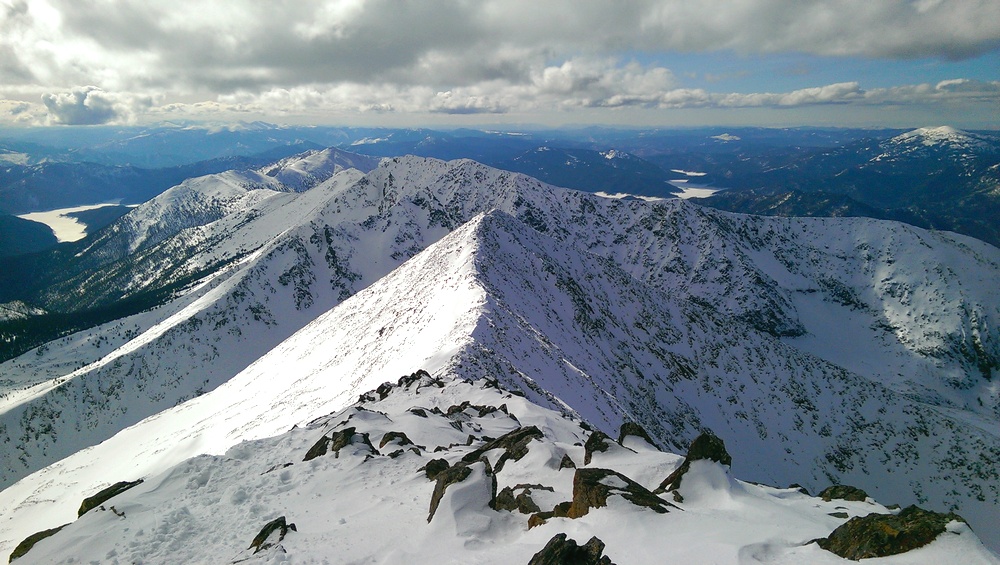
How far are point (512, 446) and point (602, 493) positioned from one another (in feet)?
23.4

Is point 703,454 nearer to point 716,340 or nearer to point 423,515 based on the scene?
point 423,515

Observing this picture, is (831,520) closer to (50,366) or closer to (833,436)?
(833,436)

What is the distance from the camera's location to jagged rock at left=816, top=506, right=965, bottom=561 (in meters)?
9.77

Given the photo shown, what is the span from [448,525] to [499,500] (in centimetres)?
223

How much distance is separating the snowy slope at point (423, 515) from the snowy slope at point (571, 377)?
19640 millimetres

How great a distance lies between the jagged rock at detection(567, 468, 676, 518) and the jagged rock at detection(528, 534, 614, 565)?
2.74 meters

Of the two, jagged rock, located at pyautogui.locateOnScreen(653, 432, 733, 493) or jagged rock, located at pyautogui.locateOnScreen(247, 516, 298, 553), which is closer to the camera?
jagged rock, located at pyautogui.locateOnScreen(247, 516, 298, 553)

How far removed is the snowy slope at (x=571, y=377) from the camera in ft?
157

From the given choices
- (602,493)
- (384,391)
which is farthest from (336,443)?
(384,391)

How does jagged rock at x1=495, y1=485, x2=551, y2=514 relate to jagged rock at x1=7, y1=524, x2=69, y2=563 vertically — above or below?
above

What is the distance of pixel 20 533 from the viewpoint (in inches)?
1925

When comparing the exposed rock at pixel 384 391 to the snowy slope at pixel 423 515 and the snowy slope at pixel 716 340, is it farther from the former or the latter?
the snowy slope at pixel 423 515

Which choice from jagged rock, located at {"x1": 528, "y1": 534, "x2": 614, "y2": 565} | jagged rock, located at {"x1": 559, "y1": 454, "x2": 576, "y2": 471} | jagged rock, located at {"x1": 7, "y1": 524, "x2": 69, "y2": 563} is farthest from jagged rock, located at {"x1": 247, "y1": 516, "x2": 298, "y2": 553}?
jagged rock, located at {"x1": 559, "y1": 454, "x2": 576, "y2": 471}

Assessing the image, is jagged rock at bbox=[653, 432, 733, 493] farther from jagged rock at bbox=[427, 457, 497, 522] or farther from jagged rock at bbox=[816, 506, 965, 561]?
jagged rock at bbox=[427, 457, 497, 522]
